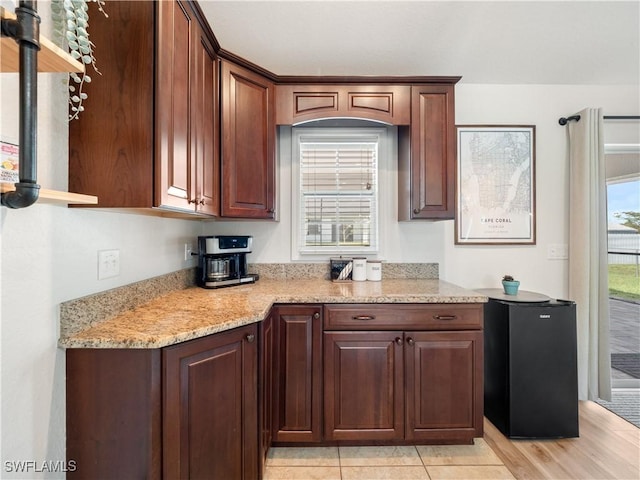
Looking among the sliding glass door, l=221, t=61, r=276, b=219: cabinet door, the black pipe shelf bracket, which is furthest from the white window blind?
the sliding glass door

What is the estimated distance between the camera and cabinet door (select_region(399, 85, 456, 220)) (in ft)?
7.18

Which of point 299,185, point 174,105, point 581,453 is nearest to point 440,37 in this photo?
point 299,185

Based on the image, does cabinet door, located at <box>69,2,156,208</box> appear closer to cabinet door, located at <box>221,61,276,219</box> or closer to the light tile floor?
cabinet door, located at <box>221,61,276,219</box>

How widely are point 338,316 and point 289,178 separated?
48.6 inches

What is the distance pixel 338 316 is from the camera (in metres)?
1.87

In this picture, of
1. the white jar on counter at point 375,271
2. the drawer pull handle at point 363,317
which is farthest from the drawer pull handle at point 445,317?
the white jar on counter at point 375,271

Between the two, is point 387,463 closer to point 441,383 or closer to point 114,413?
point 441,383

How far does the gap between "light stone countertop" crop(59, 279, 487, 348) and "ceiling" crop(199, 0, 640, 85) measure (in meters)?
1.60

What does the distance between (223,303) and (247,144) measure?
3.32 feet

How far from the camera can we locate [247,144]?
2.00 metres

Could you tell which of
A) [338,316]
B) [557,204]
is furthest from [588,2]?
[338,316]

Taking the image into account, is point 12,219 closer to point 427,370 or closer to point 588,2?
point 427,370

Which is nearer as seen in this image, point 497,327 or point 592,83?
point 497,327

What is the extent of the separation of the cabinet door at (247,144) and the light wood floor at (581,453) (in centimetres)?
212
